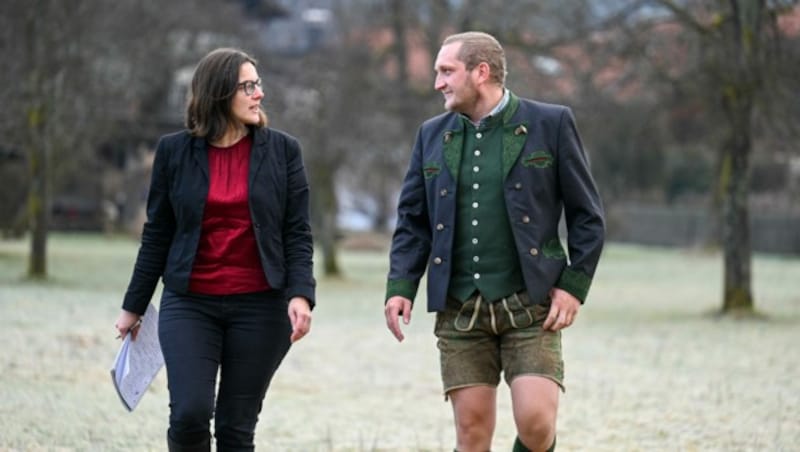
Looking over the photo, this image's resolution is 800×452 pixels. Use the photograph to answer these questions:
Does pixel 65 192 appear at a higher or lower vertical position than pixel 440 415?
lower

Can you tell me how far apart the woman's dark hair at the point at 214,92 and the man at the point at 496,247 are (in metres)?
0.78

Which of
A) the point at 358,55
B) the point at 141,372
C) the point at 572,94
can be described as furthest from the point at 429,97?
the point at 141,372

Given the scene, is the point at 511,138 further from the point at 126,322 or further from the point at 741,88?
the point at 741,88

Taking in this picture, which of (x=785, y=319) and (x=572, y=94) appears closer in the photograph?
(x=785, y=319)

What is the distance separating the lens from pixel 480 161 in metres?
5.91

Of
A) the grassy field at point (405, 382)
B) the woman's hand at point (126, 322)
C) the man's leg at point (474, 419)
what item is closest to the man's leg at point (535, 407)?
the man's leg at point (474, 419)

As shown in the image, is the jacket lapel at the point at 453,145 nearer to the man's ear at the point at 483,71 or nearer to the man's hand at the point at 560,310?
the man's ear at the point at 483,71

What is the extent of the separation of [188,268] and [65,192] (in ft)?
178

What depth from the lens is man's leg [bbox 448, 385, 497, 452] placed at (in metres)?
5.76

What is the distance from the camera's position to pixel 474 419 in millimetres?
5770

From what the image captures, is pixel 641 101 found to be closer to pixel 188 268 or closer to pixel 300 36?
pixel 300 36

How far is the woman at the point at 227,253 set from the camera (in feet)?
19.2

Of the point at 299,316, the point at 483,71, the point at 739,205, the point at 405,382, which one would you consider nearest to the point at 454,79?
the point at 483,71

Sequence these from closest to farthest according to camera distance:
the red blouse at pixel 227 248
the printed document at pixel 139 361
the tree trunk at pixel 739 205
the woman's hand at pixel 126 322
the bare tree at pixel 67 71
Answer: the red blouse at pixel 227 248
the woman's hand at pixel 126 322
the printed document at pixel 139 361
the tree trunk at pixel 739 205
the bare tree at pixel 67 71
